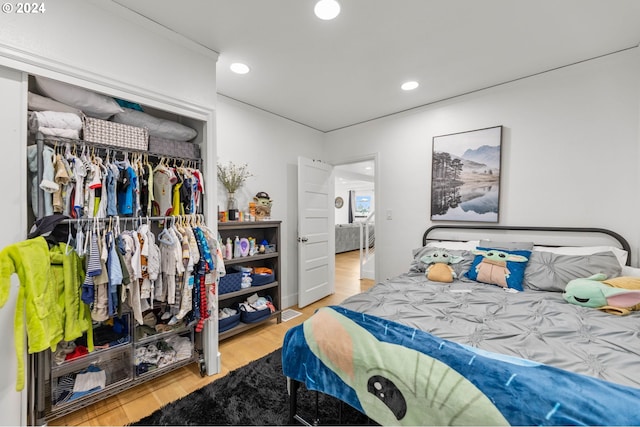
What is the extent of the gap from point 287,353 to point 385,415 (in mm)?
595

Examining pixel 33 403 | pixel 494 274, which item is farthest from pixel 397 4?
pixel 33 403

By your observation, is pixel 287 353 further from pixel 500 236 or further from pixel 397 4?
pixel 500 236

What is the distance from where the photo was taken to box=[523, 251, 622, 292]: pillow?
1944 mm

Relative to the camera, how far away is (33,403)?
1.47 meters

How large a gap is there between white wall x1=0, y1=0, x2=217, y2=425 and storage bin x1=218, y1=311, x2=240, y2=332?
1.24 metres

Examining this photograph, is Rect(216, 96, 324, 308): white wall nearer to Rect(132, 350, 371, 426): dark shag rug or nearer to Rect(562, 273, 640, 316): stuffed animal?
Rect(132, 350, 371, 426): dark shag rug

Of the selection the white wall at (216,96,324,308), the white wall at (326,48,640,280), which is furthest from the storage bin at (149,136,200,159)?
the white wall at (326,48,640,280)

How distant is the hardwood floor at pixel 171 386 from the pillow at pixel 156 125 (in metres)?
1.91

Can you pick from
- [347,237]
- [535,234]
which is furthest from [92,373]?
[347,237]

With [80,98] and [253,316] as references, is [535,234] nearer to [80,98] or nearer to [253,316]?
[253,316]

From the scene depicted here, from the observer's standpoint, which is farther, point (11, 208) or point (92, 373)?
point (92, 373)

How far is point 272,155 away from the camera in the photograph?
11.5ft

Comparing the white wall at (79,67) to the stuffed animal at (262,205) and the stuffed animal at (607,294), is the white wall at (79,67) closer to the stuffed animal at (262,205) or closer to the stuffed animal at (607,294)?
the stuffed animal at (262,205)

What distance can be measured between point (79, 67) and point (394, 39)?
2.13 m
